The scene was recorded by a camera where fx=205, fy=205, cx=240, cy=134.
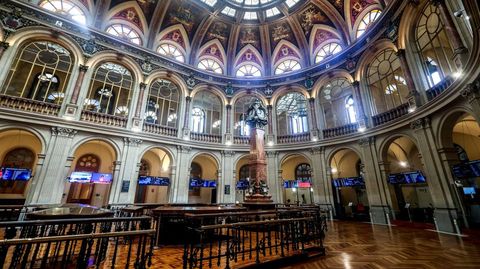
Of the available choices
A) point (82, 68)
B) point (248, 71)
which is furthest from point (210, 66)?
point (82, 68)

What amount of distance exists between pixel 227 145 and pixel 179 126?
3.62 metres

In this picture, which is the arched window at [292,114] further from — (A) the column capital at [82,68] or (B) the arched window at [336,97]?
(A) the column capital at [82,68]

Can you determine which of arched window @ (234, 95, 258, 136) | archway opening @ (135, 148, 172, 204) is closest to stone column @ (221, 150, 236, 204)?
arched window @ (234, 95, 258, 136)

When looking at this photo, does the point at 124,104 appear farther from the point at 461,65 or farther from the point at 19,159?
the point at 461,65

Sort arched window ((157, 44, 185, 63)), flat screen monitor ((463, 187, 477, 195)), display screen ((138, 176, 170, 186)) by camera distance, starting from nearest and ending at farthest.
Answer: flat screen monitor ((463, 187, 477, 195))
display screen ((138, 176, 170, 186))
arched window ((157, 44, 185, 63))

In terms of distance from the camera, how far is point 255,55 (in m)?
18.0

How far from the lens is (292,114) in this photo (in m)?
16.4

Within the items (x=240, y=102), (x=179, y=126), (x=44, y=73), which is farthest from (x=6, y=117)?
(x=240, y=102)

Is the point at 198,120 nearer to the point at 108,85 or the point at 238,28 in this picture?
the point at 108,85

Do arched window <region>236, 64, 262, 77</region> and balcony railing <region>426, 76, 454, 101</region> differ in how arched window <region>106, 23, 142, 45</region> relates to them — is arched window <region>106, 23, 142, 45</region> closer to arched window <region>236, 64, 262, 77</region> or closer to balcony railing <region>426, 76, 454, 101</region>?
arched window <region>236, 64, 262, 77</region>

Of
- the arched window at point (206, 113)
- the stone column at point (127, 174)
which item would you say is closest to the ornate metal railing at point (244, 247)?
the stone column at point (127, 174)

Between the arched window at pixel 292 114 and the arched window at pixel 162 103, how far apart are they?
8037mm

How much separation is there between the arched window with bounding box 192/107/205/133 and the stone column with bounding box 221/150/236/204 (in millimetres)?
2690

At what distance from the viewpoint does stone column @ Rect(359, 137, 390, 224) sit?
10648mm
